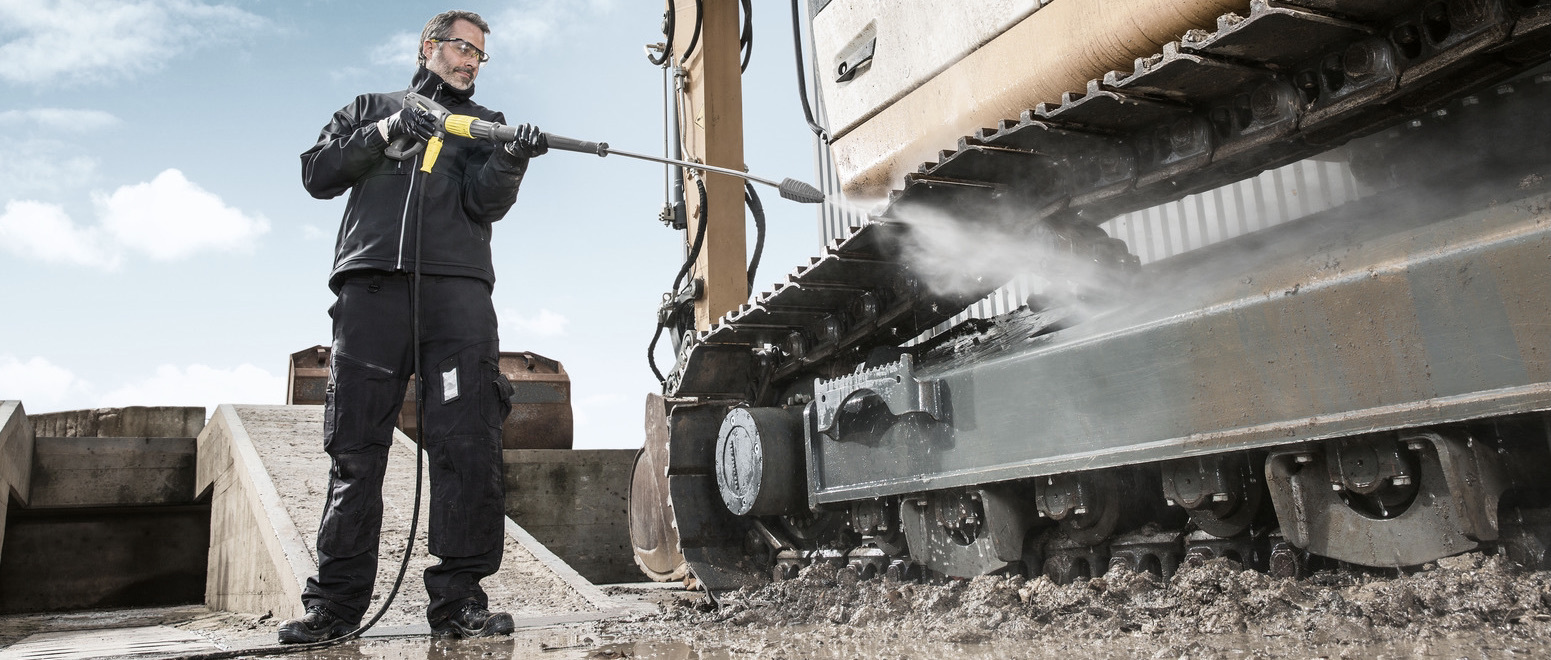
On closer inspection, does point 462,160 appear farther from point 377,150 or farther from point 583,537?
point 583,537

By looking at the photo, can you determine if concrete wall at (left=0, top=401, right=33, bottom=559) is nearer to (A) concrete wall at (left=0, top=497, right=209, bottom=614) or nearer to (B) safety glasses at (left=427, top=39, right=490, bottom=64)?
(A) concrete wall at (left=0, top=497, right=209, bottom=614)

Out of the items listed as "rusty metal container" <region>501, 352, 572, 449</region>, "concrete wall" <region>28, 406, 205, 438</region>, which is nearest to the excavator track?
"rusty metal container" <region>501, 352, 572, 449</region>

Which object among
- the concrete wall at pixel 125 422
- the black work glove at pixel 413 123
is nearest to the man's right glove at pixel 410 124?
the black work glove at pixel 413 123

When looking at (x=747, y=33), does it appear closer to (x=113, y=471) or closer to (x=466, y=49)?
(x=466, y=49)

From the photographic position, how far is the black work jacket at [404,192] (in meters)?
3.16

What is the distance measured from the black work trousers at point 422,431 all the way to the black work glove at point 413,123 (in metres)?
0.42

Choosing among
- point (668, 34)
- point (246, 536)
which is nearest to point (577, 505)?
point (246, 536)

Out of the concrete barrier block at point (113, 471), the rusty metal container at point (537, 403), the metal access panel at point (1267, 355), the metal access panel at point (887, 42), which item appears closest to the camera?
the metal access panel at point (1267, 355)

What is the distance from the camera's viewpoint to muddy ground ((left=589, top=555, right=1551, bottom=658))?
66.5 inches

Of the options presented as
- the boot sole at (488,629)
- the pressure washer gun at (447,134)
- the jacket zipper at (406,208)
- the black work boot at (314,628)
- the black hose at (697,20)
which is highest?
the black hose at (697,20)

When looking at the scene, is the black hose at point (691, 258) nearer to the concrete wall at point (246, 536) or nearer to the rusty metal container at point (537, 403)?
the concrete wall at point (246, 536)

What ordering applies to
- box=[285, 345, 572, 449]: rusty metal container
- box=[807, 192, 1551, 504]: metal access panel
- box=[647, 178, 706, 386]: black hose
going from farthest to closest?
1. box=[285, 345, 572, 449]: rusty metal container
2. box=[647, 178, 706, 386]: black hose
3. box=[807, 192, 1551, 504]: metal access panel

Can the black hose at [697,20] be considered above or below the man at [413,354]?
above

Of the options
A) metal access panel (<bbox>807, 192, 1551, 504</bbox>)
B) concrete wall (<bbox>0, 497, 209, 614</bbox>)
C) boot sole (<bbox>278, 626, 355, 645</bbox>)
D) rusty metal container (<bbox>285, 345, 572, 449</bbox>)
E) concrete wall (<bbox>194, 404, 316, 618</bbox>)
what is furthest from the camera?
rusty metal container (<bbox>285, 345, 572, 449</bbox>)
